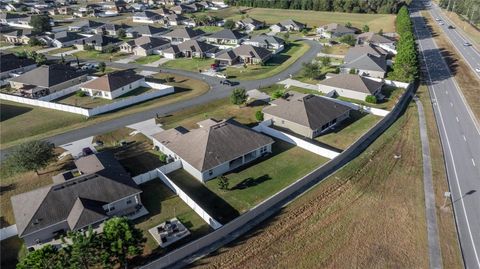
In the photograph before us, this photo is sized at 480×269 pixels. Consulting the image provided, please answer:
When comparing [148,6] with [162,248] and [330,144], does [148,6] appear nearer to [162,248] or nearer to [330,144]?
[330,144]

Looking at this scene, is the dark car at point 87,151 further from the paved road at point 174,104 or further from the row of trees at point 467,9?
the row of trees at point 467,9

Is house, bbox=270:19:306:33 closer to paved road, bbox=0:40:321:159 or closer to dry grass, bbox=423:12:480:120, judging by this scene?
paved road, bbox=0:40:321:159

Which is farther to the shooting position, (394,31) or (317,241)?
(394,31)

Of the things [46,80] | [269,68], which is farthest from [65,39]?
[269,68]

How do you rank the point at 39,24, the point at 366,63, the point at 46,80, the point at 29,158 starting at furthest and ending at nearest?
the point at 39,24, the point at 366,63, the point at 46,80, the point at 29,158

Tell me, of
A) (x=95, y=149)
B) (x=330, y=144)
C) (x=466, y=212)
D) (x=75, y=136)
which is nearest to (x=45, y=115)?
(x=75, y=136)

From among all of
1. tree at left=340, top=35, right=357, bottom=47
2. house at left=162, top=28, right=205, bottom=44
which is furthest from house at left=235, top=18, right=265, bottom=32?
tree at left=340, top=35, right=357, bottom=47

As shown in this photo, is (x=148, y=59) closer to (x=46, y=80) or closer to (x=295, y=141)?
(x=46, y=80)
